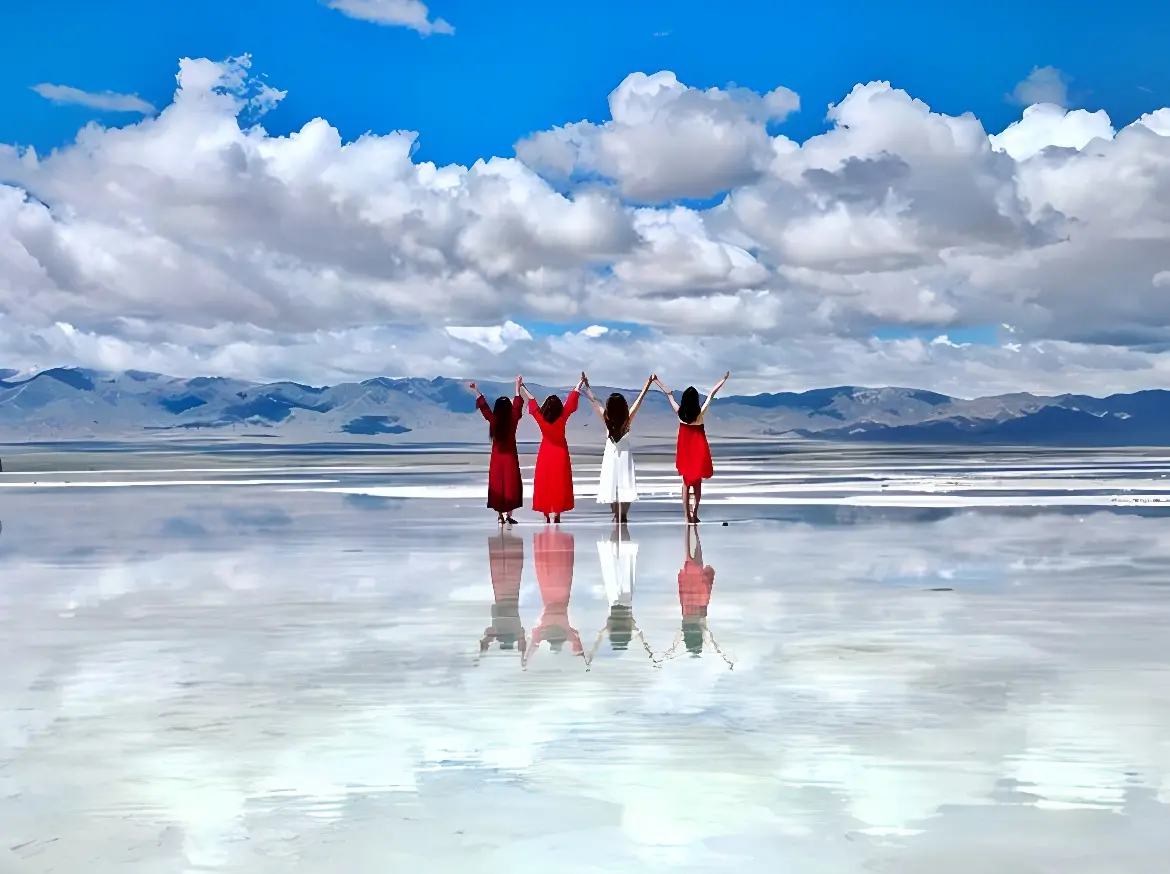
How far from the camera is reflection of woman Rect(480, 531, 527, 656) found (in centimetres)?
1278

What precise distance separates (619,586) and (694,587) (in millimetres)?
791

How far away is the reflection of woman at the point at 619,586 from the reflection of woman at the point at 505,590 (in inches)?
28.9

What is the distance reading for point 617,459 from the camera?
2727 centimetres

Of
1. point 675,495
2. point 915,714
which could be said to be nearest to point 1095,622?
point 915,714

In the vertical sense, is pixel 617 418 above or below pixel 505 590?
above

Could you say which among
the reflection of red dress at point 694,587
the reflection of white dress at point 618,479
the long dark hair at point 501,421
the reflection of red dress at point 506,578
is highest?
the long dark hair at point 501,421

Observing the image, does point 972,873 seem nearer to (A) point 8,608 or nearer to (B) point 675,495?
(A) point 8,608

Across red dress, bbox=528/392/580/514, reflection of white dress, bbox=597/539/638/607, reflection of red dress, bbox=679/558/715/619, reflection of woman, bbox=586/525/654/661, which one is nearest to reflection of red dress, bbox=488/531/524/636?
reflection of woman, bbox=586/525/654/661

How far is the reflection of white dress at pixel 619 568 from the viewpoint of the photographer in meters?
16.0

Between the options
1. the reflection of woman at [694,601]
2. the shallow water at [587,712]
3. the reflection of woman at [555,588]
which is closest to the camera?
the shallow water at [587,712]

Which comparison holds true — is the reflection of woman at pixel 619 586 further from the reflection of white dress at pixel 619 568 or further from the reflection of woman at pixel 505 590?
the reflection of woman at pixel 505 590

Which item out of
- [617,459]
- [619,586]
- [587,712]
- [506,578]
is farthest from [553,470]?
[587,712]

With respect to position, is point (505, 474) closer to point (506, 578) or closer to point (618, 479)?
point (618, 479)

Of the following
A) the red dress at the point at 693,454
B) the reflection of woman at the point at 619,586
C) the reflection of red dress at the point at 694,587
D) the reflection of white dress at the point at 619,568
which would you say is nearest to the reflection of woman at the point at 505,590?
the reflection of woman at the point at 619,586
